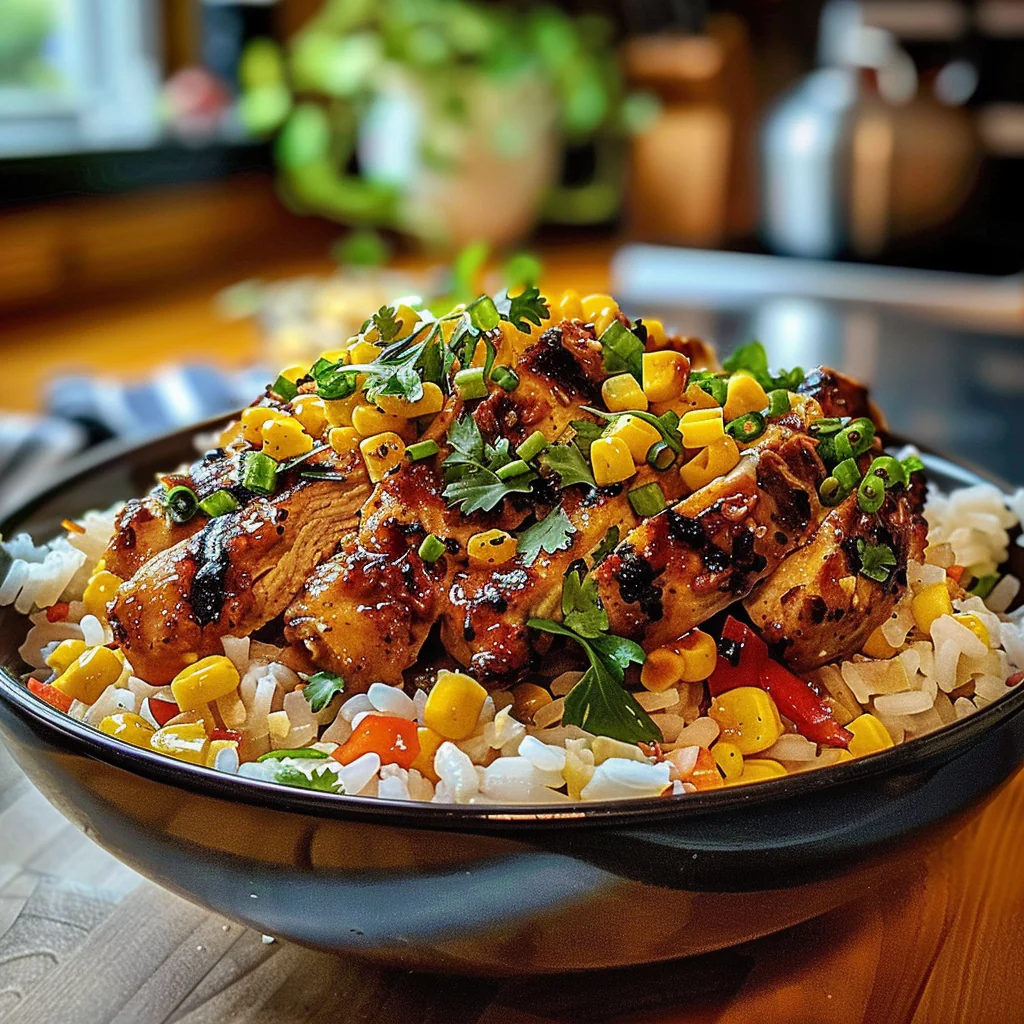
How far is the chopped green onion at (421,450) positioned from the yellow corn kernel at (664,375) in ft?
0.88

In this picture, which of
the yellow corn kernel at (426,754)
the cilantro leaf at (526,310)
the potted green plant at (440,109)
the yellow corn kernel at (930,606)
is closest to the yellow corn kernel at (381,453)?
the cilantro leaf at (526,310)

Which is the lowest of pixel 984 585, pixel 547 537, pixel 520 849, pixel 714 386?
pixel 984 585

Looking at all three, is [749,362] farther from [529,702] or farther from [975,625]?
[529,702]

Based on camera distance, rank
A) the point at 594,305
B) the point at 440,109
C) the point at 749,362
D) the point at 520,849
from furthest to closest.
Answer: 1. the point at 440,109
2. the point at 749,362
3. the point at 594,305
4. the point at 520,849

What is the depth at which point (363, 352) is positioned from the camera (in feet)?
5.36

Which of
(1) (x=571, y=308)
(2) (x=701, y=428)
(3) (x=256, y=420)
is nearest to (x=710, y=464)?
(2) (x=701, y=428)

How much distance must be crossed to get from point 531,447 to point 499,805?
1.67 ft

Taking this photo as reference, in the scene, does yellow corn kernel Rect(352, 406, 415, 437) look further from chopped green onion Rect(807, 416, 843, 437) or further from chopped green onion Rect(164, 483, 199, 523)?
chopped green onion Rect(807, 416, 843, 437)

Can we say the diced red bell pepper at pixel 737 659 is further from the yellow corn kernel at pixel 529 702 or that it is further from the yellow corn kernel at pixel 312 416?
the yellow corn kernel at pixel 312 416

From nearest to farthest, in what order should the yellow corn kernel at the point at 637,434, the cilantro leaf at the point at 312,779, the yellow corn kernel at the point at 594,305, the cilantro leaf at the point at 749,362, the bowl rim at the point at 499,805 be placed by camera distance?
the bowl rim at the point at 499,805 → the cilantro leaf at the point at 312,779 → the yellow corn kernel at the point at 637,434 → the yellow corn kernel at the point at 594,305 → the cilantro leaf at the point at 749,362

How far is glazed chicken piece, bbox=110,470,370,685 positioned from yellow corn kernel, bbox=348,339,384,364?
0.56 ft

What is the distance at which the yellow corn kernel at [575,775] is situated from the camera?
1.29 metres

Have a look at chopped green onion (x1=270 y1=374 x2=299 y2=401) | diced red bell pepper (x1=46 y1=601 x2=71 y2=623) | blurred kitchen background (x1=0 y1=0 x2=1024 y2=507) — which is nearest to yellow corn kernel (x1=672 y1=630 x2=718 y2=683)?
chopped green onion (x1=270 y1=374 x2=299 y2=401)

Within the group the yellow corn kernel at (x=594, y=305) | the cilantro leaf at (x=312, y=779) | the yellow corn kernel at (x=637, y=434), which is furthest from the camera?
the yellow corn kernel at (x=594, y=305)
